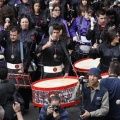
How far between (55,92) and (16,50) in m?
1.95

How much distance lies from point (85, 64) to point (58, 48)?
0.74 meters

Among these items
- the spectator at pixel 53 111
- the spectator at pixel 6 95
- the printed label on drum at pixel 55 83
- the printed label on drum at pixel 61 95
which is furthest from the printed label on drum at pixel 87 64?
the spectator at pixel 53 111

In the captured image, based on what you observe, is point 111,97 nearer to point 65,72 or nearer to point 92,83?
point 92,83

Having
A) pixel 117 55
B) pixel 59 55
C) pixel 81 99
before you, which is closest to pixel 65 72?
pixel 59 55

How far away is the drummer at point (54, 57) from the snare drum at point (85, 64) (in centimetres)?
23

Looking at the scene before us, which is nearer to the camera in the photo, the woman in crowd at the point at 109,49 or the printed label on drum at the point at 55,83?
the printed label on drum at the point at 55,83

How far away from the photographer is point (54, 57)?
31.6 feet

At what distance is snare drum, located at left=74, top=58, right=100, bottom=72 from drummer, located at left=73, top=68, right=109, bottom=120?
149 cm

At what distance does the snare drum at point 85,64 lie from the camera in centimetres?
968

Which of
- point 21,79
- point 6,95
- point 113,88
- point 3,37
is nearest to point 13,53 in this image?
point 3,37

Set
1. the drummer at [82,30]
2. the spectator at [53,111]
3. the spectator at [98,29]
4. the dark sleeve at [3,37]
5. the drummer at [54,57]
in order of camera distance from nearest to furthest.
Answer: the spectator at [53,111]
the drummer at [54,57]
the dark sleeve at [3,37]
the spectator at [98,29]
the drummer at [82,30]

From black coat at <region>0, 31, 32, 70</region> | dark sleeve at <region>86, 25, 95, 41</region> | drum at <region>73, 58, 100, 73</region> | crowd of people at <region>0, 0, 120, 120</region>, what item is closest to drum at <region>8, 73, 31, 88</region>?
crowd of people at <region>0, 0, 120, 120</region>

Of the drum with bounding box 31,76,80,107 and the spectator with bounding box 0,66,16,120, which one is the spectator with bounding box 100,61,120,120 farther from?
the spectator with bounding box 0,66,16,120

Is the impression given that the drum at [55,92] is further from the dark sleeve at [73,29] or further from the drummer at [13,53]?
the dark sleeve at [73,29]
